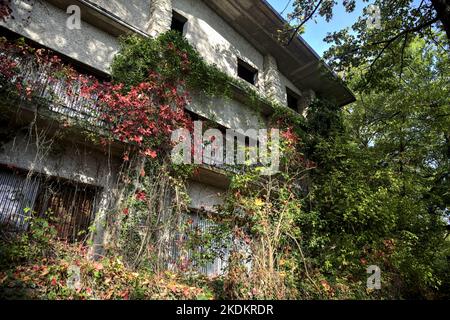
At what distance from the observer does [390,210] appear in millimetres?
8047

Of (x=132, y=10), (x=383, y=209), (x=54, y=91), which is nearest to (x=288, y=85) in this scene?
(x=132, y=10)

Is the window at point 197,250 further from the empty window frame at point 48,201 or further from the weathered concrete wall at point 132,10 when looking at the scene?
the weathered concrete wall at point 132,10

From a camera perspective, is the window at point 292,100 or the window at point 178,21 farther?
the window at point 292,100

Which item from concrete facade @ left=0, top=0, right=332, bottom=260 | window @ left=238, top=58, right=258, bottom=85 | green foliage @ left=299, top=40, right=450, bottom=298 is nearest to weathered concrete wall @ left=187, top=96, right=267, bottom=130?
concrete facade @ left=0, top=0, right=332, bottom=260

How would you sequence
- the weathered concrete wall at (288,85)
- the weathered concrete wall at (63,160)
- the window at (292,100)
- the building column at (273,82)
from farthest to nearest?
the window at (292,100)
the weathered concrete wall at (288,85)
the building column at (273,82)
the weathered concrete wall at (63,160)

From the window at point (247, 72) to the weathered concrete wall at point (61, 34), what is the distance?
585cm

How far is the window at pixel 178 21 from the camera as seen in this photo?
10.8m

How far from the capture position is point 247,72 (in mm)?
13273

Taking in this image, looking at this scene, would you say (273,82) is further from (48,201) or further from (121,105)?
(48,201)

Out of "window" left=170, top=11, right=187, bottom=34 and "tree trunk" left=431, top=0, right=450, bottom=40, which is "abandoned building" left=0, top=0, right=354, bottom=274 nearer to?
"window" left=170, top=11, right=187, bottom=34

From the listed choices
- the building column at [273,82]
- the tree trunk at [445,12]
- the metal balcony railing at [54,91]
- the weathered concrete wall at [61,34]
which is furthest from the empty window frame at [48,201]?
the building column at [273,82]

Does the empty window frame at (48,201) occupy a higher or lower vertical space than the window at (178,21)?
lower
